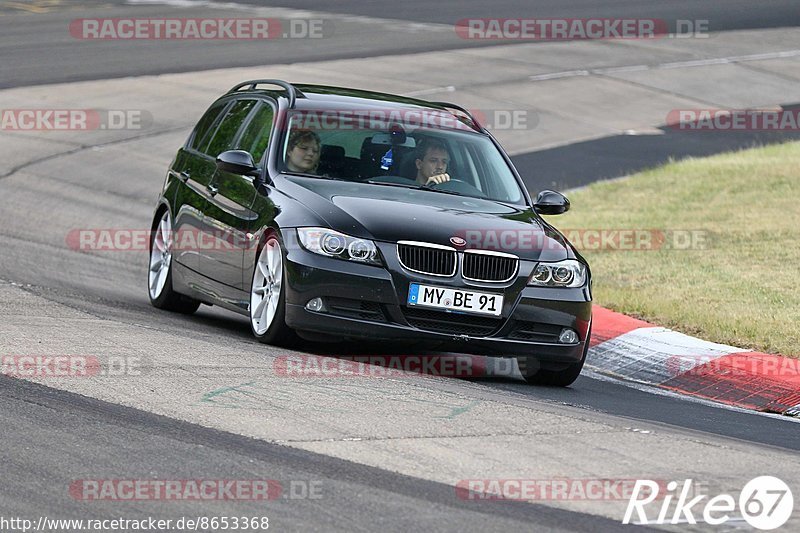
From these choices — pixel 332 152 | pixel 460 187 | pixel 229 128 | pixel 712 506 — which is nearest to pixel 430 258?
pixel 460 187

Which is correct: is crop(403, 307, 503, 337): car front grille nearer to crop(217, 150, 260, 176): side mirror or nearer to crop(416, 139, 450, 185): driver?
crop(416, 139, 450, 185): driver

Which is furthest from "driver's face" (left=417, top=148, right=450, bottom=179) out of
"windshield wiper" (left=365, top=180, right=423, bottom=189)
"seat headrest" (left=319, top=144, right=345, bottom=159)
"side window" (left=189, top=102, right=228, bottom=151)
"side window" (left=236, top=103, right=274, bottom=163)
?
"side window" (left=189, top=102, right=228, bottom=151)

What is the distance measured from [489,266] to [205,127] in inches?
141

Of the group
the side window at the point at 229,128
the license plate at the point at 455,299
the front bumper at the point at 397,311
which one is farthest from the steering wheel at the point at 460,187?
the side window at the point at 229,128

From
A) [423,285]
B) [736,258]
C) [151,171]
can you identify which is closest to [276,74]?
[151,171]

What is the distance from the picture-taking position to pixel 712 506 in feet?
19.2

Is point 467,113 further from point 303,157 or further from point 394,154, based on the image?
point 303,157

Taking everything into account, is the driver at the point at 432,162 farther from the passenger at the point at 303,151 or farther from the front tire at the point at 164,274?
the front tire at the point at 164,274

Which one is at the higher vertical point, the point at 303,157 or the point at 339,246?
the point at 303,157

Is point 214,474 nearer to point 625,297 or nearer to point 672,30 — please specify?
point 625,297

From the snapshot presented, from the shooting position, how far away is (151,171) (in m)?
19.1

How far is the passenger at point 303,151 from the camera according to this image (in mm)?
9922

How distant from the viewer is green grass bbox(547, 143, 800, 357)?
1112 cm

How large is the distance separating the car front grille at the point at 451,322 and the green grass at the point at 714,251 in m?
2.22
